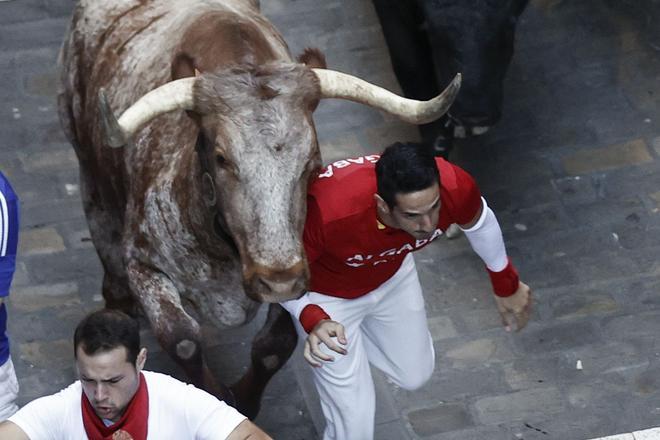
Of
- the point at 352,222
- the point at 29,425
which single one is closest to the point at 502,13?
the point at 352,222

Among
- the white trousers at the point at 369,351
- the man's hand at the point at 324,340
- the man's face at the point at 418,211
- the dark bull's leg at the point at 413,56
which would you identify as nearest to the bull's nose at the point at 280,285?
the man's hand at the point at 324,340

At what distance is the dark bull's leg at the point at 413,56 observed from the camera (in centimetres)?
1022

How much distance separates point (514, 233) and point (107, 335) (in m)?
4.31

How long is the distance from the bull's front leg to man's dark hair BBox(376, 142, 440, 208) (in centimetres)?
122

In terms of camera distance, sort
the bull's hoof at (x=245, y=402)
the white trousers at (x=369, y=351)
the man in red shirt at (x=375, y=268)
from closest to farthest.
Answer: the man in red shirt at (x=375, y=268)
the white trousers at (x=369, y=351)
the bull's hoof at (x=245, y=402)

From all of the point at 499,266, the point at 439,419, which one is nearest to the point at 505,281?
the point at 499,266

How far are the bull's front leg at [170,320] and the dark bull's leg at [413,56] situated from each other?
2.90 m

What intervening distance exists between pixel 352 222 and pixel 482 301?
2510mm

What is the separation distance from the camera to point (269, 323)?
8.02 meters

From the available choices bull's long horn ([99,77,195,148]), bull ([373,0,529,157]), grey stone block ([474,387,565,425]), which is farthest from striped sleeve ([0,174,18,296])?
bull ([373,0,529,157])

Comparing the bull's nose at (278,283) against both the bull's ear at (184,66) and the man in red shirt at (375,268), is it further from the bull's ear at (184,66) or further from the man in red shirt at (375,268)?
the bull's ear at (184,66)

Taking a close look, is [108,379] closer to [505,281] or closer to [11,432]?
[11,432]

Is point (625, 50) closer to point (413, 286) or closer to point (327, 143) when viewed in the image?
point (327, 143)

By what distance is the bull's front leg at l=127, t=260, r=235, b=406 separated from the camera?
302 inches
